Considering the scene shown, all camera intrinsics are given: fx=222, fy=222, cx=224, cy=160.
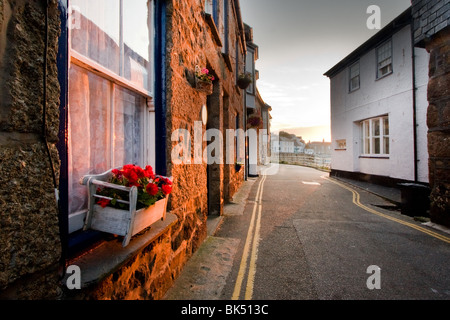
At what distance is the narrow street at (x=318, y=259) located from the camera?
8.94 ft

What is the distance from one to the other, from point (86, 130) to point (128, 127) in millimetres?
597

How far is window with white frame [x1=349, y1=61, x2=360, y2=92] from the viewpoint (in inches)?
495

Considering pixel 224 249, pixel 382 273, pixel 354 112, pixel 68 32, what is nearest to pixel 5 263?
pixel 68 32

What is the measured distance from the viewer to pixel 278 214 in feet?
19.7

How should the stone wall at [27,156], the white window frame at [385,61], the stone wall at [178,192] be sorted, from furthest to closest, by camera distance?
the white window frame at [385,61] → the stone wall at [178,192] → the stone wall at [27,156]

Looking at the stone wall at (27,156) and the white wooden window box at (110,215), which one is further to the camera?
the white wooden window box at (110,215)

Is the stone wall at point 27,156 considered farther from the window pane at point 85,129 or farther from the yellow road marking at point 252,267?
the yellow road marking at point 252,267

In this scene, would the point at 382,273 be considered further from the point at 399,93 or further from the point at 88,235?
the point at 399,93

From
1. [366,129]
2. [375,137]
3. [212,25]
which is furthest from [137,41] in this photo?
[366,129]

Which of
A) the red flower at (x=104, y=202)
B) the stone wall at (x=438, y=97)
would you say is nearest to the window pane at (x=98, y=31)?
the red flower at (x=104, y=202)

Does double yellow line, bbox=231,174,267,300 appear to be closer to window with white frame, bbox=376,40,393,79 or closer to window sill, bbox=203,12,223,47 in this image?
window sill, bbox=203,12,223,47

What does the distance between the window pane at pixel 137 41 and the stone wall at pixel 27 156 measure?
1061mm

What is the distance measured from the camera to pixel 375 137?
11250 millimetres

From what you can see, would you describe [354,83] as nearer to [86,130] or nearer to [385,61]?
[385,61]
